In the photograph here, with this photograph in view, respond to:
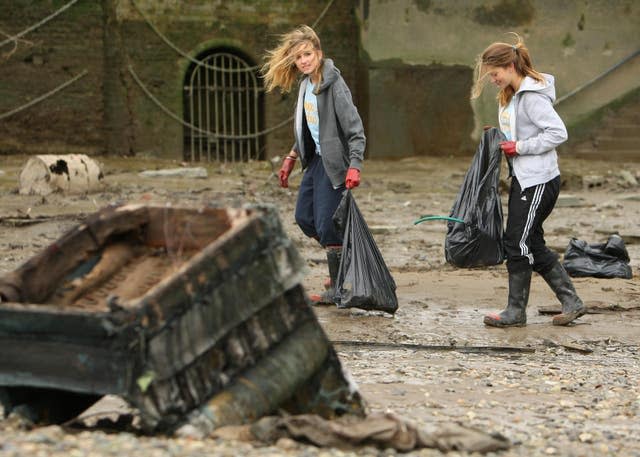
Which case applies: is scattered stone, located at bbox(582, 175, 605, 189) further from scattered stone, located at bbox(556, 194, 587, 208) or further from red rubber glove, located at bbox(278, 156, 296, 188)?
red rubber glove, located at bbox(278, 156, 296, 188)

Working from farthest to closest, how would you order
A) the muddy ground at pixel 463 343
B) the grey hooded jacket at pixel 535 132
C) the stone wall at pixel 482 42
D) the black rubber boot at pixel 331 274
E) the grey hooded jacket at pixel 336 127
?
the stone wall at pixel 482 42
the black rubber boot at pixel 331 274
the grey hooded jacket at pixel 336 127
the grey hooded jacket at pixel 535 132
the muddy ground at pixel 463 343

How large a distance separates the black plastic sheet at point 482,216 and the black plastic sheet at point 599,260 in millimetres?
1982

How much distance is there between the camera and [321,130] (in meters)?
6.62

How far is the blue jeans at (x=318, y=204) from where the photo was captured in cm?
666

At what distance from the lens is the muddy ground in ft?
13.3

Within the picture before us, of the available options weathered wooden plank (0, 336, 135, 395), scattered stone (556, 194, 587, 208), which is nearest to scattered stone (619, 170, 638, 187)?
scattered stone (556, 194, 587, 208)

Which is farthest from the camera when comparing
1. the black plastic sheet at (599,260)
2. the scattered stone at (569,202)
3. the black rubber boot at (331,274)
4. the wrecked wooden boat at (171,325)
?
the scattered stone at (569,202)

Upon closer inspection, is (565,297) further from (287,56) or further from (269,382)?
(269,382)

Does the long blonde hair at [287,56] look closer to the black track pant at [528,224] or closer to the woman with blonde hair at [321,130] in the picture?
the woman with blonde hair at [321,130]

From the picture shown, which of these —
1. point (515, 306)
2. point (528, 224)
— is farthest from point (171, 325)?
point (515, 306)

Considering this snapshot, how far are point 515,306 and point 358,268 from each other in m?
0.95

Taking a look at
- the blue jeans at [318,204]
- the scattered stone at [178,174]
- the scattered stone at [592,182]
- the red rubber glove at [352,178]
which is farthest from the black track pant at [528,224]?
the scattered stone at [178,174]

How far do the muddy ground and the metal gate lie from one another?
16.5 feet

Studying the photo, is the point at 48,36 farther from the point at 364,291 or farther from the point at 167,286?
the point at 167,286
